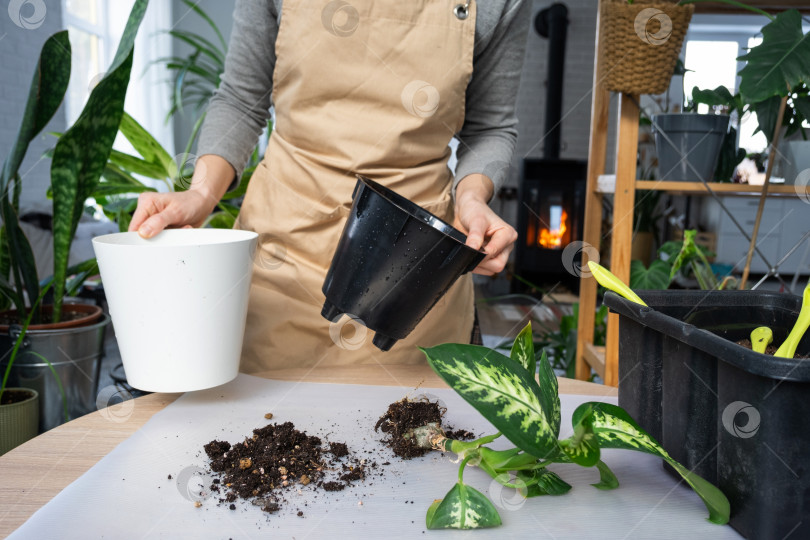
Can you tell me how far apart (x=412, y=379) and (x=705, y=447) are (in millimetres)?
340

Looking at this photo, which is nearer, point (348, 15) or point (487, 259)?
point (487, 259)

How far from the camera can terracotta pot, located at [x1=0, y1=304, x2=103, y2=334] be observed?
1195 mm

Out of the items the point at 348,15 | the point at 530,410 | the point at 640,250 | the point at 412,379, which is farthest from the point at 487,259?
the point at 640,250

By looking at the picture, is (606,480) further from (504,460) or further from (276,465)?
(276,465)

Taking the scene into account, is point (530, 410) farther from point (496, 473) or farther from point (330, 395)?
point (330, 395)

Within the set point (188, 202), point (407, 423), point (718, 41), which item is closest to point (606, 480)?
point (407, 423)

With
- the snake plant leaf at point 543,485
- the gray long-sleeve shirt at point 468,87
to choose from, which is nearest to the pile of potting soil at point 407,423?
the snake plant leaf at point 543,485

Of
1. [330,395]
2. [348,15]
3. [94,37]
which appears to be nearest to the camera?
[330,395]

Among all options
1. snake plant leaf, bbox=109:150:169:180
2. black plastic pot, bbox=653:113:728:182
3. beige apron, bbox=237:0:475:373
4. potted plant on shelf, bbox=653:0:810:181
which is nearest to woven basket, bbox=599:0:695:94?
potted plant on shelf, bbox=653:0:810:181

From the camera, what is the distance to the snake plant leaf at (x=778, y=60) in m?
0.94

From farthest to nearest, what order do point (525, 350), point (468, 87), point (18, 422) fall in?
1. point (18, 422)
2. point (468, 87)
3. point (525, 350)

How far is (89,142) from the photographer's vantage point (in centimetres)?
90

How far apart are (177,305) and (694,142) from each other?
3.95 ft

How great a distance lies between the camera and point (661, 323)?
1.44 feet
